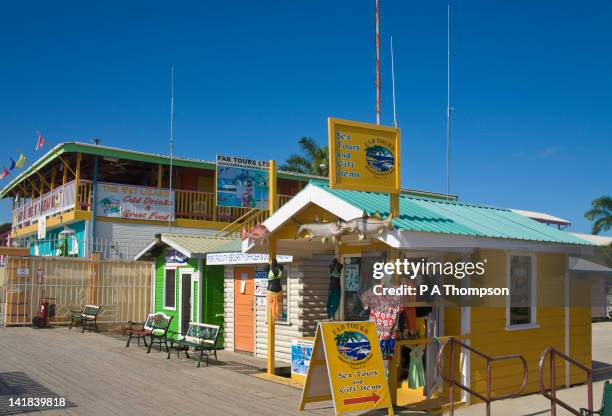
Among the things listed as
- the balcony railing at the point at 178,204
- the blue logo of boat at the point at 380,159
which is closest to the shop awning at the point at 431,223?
the blue logo of boat at the point at 380,159

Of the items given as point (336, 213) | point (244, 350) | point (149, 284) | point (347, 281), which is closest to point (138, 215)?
point (149, 284)

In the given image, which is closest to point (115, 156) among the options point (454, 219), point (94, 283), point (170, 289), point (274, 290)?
point (94, 283)

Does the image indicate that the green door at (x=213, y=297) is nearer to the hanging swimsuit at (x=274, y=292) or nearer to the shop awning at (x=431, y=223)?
the shop awning at (x=431, y=223)

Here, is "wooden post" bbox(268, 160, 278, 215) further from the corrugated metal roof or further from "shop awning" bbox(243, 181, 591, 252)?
the corrugated metal roof

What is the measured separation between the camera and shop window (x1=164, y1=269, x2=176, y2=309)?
1645 centimetres

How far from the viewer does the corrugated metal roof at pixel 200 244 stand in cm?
1451

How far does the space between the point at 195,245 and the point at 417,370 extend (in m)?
8.01

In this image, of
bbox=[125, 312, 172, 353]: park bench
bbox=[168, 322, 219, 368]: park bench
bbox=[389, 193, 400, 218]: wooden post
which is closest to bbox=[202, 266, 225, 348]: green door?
bbox=[125, 312, 172, 353]: park bench

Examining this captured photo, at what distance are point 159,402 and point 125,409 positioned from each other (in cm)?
57

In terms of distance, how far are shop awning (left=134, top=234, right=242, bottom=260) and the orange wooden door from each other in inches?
26.7

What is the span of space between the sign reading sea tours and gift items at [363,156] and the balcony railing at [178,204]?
1495 centimetres

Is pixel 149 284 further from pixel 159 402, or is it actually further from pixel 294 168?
pixel 294 168

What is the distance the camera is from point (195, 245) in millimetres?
15422

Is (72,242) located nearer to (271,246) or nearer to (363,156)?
(271,246)
